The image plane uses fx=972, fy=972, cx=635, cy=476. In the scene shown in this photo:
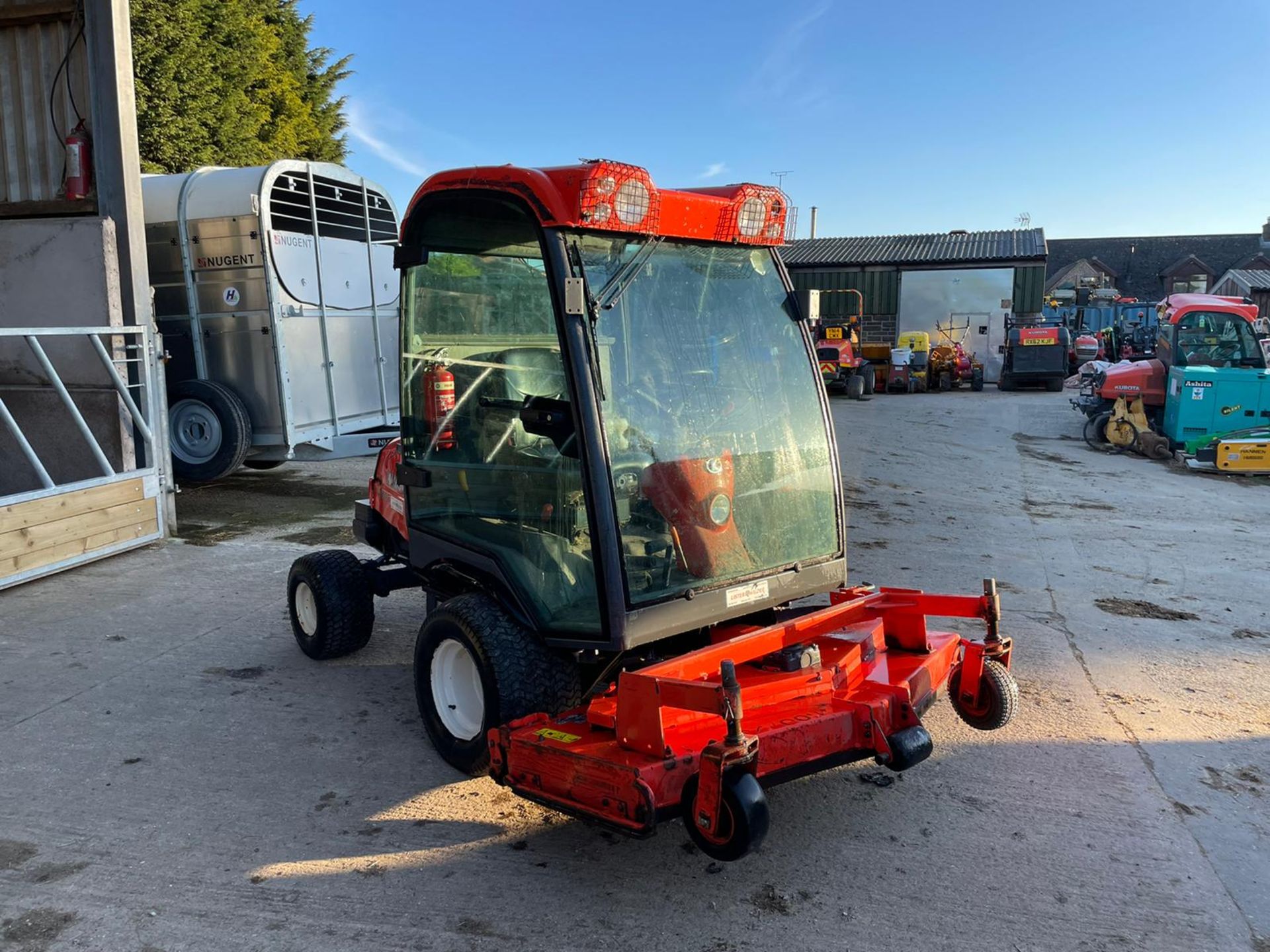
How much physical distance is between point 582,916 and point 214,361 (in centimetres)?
771

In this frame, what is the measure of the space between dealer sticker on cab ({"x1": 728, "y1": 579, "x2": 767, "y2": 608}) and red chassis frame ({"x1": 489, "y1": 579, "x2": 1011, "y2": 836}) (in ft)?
0.46

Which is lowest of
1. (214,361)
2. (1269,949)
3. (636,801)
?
(1269,949)

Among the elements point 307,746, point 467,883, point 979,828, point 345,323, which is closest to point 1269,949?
point 979,828

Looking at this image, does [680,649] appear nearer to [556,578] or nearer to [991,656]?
[556,578]

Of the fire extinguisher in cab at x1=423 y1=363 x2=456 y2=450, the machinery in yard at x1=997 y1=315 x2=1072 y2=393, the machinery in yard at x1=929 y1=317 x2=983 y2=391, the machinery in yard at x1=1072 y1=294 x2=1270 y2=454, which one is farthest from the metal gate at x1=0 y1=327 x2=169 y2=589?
the machinery in yard at x1=997 y1=315 x2=1072 y2=393

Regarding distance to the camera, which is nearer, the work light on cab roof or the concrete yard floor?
the concrete yard floor

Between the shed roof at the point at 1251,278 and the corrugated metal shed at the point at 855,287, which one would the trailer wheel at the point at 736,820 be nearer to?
the corrugated metal shed at the point at 855,287

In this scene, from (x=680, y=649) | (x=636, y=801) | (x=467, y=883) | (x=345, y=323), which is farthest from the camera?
(x=345, y=323)

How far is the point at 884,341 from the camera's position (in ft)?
103

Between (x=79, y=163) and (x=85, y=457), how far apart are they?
237 centimetres

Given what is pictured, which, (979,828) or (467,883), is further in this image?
(979,828)

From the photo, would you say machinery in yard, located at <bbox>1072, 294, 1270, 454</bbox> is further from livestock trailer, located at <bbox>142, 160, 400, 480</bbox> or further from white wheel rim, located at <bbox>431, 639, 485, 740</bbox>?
white wheel rim, located at <bbox>431, 639, 485, 740</bbox>

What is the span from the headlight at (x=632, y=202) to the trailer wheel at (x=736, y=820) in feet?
5.98

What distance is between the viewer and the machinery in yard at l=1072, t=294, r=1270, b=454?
12.6 metres
